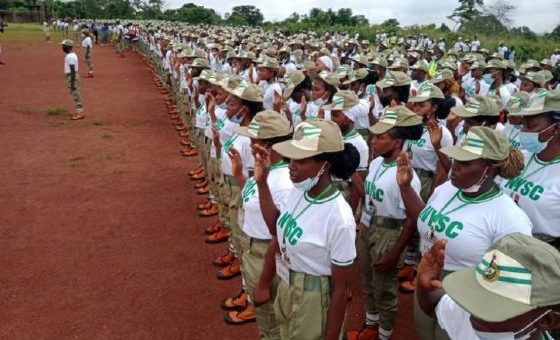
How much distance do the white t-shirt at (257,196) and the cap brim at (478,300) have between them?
1654mm

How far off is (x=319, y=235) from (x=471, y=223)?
97 centimetres

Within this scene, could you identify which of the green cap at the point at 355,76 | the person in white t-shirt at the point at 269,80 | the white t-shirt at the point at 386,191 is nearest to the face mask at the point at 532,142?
the white t-shirt at the point at 386,191

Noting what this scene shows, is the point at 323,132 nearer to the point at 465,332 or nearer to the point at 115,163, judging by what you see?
the point at 465,332

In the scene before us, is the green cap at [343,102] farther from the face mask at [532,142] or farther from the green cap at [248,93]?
the face mask at [532,142]

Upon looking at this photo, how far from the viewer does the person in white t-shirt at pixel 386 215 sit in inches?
154

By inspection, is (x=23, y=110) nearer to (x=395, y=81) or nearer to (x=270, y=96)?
(x=270, y=96)

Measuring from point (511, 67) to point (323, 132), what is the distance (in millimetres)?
9548

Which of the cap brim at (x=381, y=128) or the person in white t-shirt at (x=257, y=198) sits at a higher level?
the cap brim at (x=381, y=128)

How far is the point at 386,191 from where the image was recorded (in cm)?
394

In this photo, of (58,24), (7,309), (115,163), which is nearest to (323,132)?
(7,309)

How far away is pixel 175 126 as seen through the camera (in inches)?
538

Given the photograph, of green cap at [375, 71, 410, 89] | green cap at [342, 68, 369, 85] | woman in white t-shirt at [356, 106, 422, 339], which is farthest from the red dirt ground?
green cap at [342, 68, 369, 85]

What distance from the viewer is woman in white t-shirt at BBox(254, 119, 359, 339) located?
2846mm

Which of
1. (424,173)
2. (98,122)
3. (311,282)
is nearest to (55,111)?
(98,122)
